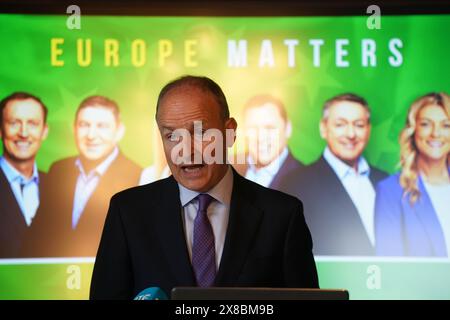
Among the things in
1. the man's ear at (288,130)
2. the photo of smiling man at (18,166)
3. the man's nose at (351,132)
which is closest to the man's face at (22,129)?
the photo of smiling man at (18,166)

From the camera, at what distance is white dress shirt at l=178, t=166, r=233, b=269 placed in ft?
7.50

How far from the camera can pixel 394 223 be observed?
11.5 ft

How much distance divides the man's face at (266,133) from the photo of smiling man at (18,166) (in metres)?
0.84

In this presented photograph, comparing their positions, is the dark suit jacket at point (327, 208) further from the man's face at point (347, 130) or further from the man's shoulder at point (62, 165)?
the man's shoulder at point (62, 165)

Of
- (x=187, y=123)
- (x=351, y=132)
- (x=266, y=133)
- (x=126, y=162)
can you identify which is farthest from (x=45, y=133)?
(x=187, y=123)

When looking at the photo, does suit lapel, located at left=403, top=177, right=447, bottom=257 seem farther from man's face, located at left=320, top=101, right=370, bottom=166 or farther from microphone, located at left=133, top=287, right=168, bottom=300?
microphone, located at left=133, top=287, right=168, bottom=300

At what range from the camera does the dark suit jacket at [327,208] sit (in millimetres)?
Result: 3498

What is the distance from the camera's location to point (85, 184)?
3.50 m

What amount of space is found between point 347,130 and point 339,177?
0.20 metres

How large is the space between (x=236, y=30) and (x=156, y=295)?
6.73 feet

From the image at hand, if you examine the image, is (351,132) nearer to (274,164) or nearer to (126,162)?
(274,164)

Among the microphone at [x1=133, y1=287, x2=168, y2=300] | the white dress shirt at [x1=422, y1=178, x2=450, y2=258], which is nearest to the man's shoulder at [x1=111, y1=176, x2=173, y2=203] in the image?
the microphone at [x1=133, y1=287, x2=168, y2=300]

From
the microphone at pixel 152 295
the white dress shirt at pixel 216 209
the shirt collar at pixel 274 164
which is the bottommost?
the microphone at pixel 152 295
